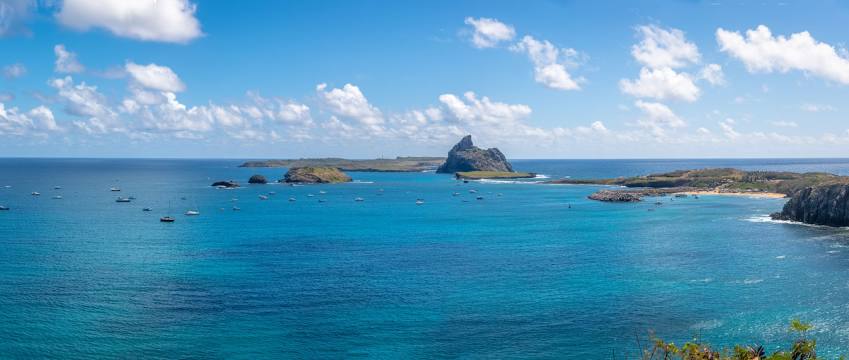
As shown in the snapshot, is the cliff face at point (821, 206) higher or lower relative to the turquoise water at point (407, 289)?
higher

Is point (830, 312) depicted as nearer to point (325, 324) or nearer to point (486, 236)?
point (325, 324)

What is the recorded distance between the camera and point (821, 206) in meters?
149

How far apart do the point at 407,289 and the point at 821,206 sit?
115 m

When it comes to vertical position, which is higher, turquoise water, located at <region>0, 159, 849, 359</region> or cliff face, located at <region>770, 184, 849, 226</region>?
cliff face, located at <region>770, 184, 849, 226</region>

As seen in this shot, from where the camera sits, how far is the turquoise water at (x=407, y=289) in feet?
204

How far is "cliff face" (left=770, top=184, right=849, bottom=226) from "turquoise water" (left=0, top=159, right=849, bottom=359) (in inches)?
330

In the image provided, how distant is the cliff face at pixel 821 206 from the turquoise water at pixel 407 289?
27.5 ft

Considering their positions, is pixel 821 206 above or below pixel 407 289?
above

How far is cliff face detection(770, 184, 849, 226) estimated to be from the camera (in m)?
144

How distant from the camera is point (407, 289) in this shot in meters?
82.8

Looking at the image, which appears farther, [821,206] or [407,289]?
[821,206]

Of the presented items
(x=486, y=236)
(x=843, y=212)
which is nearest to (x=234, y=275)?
(x=486, y=236)

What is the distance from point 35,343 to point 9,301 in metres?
18.1

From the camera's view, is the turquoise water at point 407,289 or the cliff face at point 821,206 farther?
the cliff face at point 821,206
